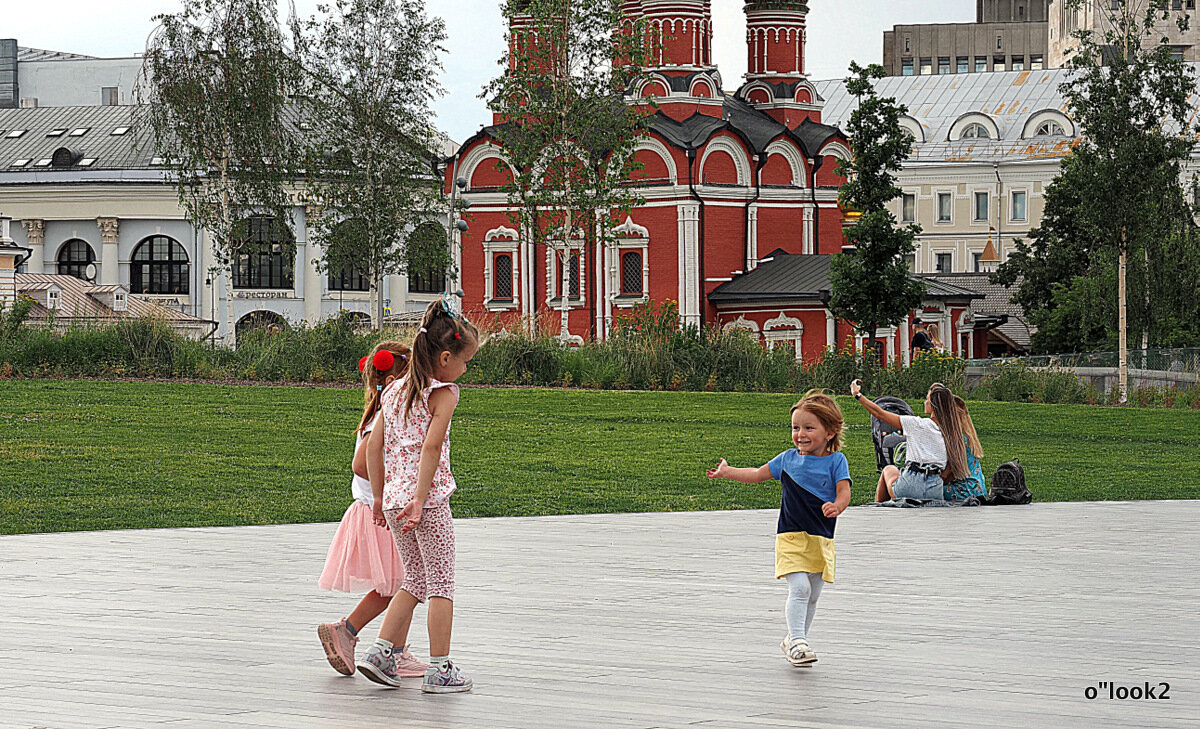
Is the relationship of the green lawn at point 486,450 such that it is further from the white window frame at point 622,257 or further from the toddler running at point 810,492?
the white window frame at point 622,257

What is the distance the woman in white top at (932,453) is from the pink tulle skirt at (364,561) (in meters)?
8.71

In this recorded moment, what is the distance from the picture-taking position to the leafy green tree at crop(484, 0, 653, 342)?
48.4m

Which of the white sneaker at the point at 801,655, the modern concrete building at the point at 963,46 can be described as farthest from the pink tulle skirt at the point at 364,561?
the modern concrete building at the point at 963,46

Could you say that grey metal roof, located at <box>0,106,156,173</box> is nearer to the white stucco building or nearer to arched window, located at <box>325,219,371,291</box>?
the white stucco building

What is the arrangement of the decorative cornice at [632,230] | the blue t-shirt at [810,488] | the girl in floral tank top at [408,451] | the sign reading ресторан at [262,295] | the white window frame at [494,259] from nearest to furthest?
the girl in floral tank top at [408,451], the blue t-shirt at [810,488], the decorative cornice at [632,230], the white window frame at [494,259], the sign reading ресторан at [262,295]

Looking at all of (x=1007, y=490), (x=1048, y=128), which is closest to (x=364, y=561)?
(x=1007, y=490)

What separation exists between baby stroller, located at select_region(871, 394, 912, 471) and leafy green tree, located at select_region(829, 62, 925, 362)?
22078 millimetres

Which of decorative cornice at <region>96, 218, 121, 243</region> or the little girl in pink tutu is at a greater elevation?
decorative cornice at <region>96, 218, 121, 243</region>

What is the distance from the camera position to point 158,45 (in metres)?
48.5

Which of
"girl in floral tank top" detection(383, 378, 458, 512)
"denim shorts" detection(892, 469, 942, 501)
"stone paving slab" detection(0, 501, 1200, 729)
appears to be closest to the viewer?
"stone paving slab" detection(0, 501, 1200, 729)

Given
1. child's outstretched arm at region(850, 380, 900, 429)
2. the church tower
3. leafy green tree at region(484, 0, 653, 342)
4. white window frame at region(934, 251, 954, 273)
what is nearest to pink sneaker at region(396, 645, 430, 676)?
child's outstretched arm at region(850, 380, 900, 429)

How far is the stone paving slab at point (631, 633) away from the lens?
650 cm

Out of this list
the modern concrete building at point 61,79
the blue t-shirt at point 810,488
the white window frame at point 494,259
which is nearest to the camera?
the blue t-shirt at point 810,488

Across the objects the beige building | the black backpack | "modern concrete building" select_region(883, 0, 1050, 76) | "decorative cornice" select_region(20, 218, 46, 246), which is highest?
"modern concrete building" select_region(883, 0, 1050, 76)
